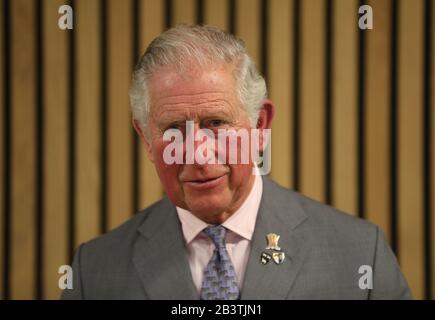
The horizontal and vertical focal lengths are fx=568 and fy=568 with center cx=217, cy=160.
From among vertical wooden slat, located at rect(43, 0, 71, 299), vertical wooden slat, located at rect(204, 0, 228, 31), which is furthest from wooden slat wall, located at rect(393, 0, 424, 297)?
vertical wooden slat, located at rect(43, 0, 71, 299)

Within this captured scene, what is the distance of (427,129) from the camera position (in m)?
1.55

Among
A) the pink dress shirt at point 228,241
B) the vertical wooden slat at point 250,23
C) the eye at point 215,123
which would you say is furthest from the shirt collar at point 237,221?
the vertical wooden slat at point 250,23

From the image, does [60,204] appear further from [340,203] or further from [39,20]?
[340,203]

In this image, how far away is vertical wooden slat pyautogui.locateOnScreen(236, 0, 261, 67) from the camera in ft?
5.12

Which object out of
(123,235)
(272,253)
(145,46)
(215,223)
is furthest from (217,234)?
(145,46)

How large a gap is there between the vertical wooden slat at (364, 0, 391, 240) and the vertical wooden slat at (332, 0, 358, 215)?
1.3 inches

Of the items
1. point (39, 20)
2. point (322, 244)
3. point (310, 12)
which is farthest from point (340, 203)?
point (39, 20)

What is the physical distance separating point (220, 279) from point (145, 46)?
2.28 feet

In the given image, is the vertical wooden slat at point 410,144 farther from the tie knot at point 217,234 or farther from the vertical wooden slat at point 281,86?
the tie knot at point 217,234

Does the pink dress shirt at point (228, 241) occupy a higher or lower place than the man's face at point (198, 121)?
lower

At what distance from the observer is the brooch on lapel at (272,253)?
1.24m

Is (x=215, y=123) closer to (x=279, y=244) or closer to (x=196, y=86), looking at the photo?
(x=196, y=86)

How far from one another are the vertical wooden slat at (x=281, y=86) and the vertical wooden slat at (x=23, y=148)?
0.66m

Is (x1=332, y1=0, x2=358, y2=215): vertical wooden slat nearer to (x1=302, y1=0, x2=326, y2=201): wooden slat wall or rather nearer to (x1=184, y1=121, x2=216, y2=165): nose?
(x1=302, y1=0, x2=326, y2=201): wooden slat wall
